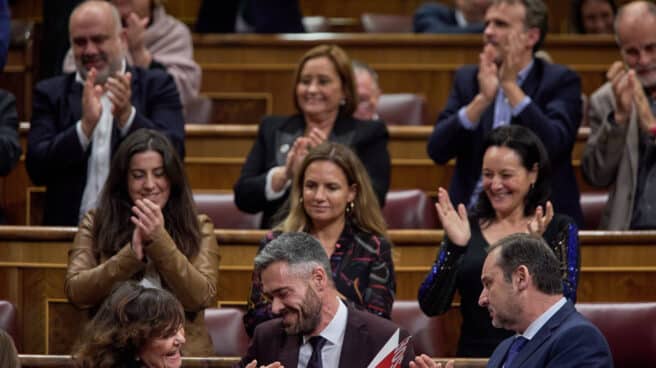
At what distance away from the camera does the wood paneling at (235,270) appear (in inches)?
113

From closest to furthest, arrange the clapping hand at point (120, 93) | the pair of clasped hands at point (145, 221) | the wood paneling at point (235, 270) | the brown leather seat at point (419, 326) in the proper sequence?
1. the pair of clasped hands at point (145, 221)
2. the brown leather seat at point (419, 326)
3. the wood paneling at point (235, 270)
4. the clapping hand at point (120, 93)

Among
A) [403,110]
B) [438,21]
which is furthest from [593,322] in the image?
[438,21]

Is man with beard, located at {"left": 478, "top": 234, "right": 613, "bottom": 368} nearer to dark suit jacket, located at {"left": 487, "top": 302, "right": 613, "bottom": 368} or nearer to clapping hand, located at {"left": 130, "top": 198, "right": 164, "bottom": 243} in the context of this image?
dark suit jacket, located at {"left": 487, "top": 302, "right": 613, "bottom": 368}

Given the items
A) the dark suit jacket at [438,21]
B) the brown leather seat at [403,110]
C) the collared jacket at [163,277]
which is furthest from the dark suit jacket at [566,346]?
the dark suit jacket at [438,21]

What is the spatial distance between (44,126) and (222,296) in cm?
56

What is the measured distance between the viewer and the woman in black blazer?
3031mm

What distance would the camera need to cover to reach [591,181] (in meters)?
3.23

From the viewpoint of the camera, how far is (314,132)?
2996 millimetres

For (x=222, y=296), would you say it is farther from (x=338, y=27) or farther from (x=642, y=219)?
(x=338, y=27)

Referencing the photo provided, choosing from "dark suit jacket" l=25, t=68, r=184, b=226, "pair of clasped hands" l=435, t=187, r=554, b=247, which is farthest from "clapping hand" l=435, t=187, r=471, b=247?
"dark suit jacket" l=25, t=68, r=184, b=226

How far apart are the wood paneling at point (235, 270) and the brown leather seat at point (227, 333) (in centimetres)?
22

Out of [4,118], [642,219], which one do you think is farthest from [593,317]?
[4,118]

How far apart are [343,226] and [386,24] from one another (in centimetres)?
248

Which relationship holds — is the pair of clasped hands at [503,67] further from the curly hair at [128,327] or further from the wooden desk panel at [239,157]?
the curly hair at [128,327]
